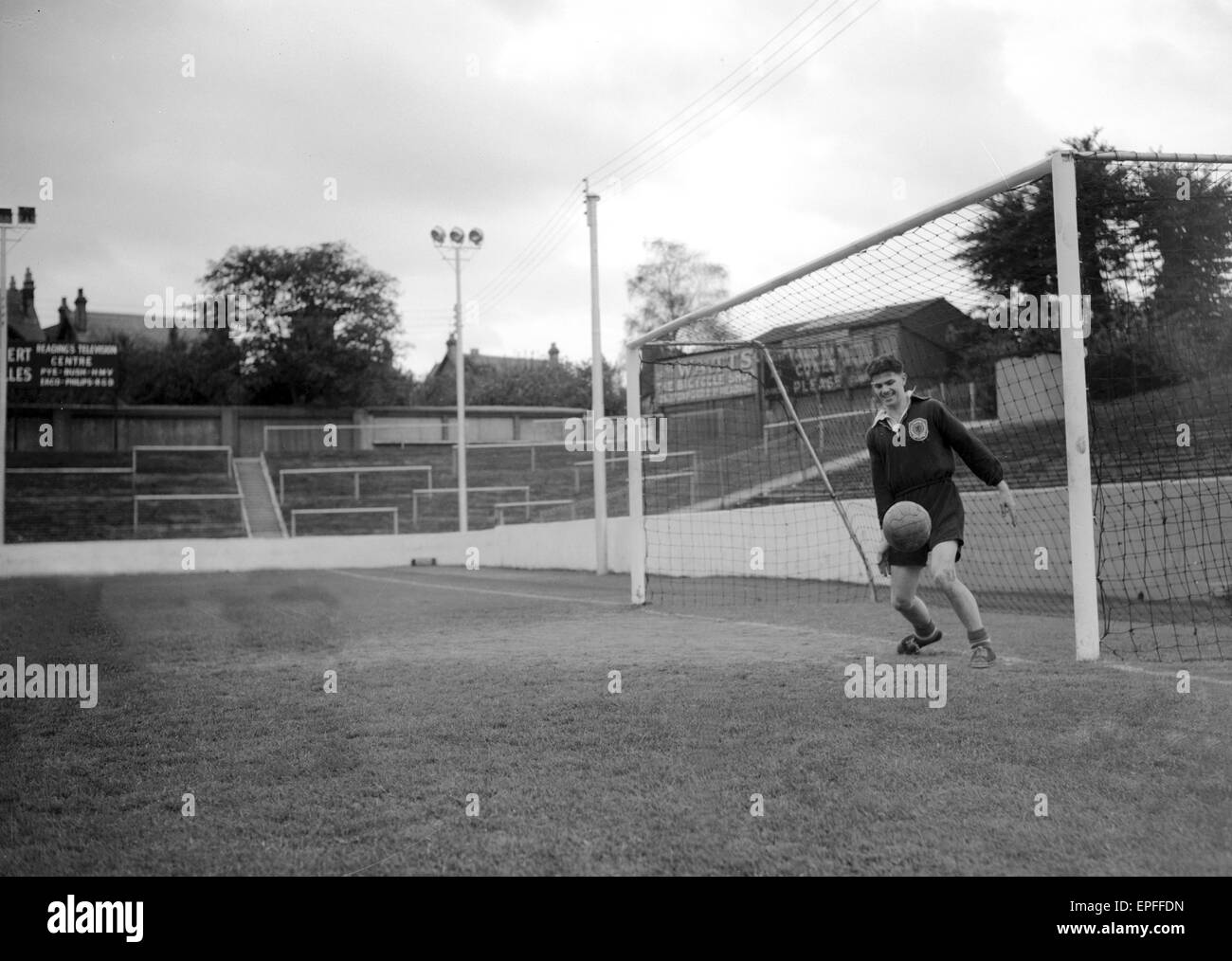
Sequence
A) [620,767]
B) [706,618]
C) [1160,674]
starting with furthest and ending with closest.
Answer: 1. [706,618]
2. [1160,674]
3. [620,767]

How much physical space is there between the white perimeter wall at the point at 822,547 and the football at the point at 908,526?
3.42m

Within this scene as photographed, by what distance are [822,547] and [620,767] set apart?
11924mm

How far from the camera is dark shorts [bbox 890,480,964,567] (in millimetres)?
6445

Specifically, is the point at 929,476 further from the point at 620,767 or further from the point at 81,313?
the point at 81,313

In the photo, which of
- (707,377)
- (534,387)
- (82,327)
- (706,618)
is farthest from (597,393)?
(82,327)

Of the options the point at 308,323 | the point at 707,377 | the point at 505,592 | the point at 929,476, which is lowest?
the point at 505,592

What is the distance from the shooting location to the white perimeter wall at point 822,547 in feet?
36.1

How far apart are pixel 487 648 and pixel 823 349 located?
7.53m

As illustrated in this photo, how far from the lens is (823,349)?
46.1ft

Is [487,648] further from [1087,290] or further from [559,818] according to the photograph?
[1087,290]

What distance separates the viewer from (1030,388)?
1490cm

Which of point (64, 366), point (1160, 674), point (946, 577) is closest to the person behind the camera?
point (1160, 674)

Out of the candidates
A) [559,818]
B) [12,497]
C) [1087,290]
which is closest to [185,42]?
[559,818]

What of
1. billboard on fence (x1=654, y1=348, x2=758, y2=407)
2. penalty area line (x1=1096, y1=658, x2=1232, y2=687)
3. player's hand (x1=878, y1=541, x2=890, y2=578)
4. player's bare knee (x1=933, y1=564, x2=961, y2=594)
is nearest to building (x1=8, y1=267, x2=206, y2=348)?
billboard on fence (x1=654, y1=348, x2=758, y2=407)
